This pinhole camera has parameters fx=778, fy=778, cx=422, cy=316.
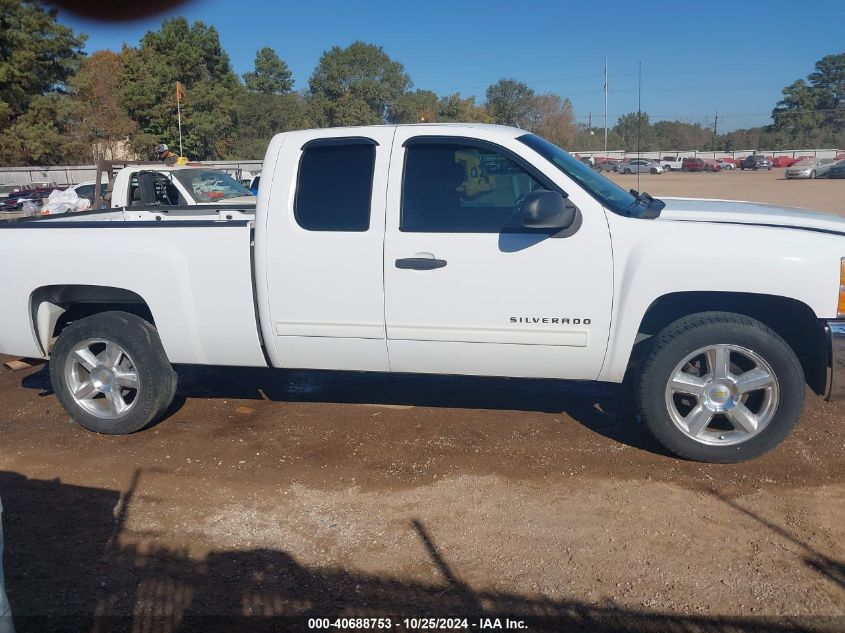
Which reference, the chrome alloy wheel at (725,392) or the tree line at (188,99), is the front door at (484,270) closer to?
the chrome alloy wheel at (725,392)

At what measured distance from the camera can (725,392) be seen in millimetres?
4570

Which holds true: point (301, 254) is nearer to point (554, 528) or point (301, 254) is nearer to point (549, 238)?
point (549, 238)

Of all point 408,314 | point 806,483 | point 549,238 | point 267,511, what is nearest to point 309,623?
point 267,511

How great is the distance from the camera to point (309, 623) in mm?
3213

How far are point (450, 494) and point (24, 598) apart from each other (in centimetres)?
215

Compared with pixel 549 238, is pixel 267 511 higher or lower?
lower

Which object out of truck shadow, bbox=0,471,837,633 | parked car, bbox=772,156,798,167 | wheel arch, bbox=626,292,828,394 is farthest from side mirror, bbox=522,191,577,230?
parked car, bbox=772,156,798,167

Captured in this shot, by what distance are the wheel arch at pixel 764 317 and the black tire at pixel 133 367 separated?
315cm

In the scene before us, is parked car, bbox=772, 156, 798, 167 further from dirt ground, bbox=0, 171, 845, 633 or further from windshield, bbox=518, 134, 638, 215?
windshield, bbox=518, 134, 638, 215

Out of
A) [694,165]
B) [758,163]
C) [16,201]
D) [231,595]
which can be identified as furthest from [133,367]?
[758,163]

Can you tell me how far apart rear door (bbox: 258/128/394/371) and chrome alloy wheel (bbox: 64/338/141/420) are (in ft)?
3.93

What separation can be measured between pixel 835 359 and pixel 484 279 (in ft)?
6.65

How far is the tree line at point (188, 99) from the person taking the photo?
41188mm

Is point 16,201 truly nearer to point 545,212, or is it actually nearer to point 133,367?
point 133,367
